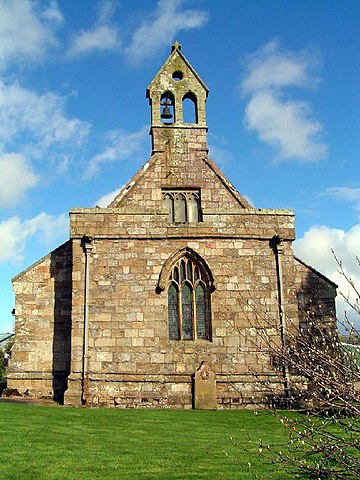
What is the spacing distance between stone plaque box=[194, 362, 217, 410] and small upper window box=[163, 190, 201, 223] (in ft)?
17.8

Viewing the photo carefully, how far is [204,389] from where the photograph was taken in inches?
581

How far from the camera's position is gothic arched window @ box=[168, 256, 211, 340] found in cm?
1559

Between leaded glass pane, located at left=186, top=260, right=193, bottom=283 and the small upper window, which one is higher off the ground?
the small upper window

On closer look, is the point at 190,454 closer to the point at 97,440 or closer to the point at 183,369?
the point at 97,440

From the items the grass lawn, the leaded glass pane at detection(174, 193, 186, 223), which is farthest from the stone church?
the leaded glass pane at detection(174, 193, 186, 223)

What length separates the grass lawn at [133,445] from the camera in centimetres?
736

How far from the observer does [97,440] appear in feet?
31.0

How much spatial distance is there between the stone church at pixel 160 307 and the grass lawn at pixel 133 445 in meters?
1.59

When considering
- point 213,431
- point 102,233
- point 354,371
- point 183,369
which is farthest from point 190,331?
point 354,371

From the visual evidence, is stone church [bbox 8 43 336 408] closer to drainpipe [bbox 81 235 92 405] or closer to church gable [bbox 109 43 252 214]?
drainpipe [bbox 81 235 92 405]

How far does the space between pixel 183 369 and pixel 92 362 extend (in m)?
2.52

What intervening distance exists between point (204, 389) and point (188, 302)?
2.53 meters

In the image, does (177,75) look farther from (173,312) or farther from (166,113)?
(173,312)

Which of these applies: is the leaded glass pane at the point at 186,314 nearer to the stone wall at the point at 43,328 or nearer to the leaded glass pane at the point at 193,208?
the leaded glass pane at the point at 193,208
